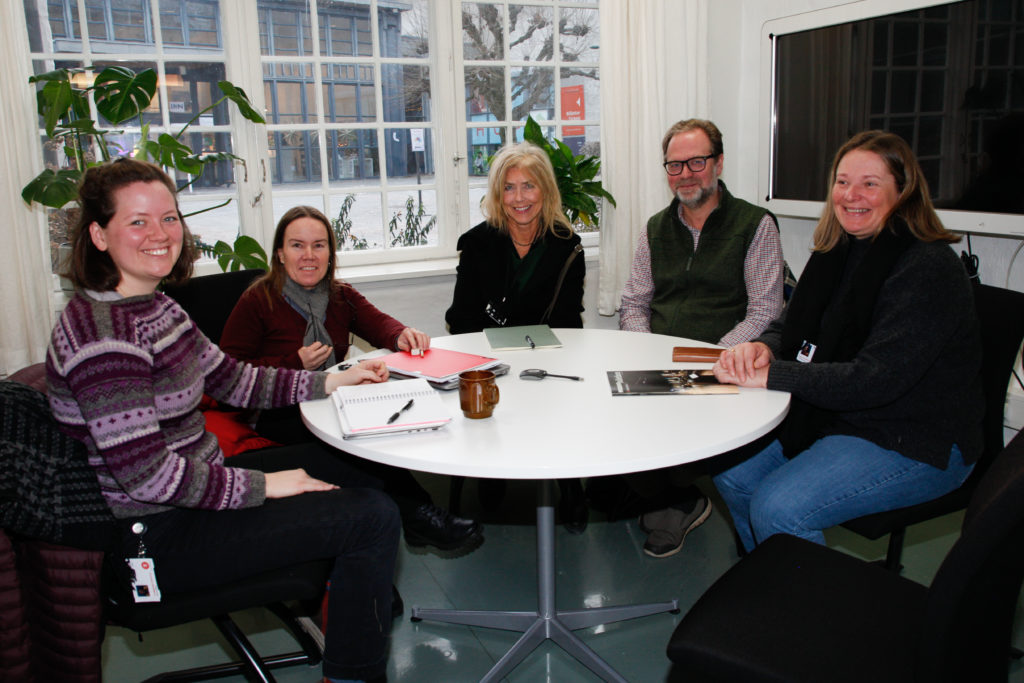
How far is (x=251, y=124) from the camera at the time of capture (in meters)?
A: 3.45

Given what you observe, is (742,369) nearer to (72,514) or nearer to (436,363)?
(436,363)

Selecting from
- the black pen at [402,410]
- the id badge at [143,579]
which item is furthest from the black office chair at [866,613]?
the id badge at [143,579]

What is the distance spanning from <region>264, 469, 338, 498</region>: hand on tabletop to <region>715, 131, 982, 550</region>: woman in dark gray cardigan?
3.17 ft

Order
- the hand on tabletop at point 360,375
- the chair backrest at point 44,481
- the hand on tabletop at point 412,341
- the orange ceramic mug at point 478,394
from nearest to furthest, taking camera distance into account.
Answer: the chair backrest at point 44,481 < the orange ceramic mug at point 478,394 < the hand on tabletop at point 360,375 < the hand on tabletop at point 412,341

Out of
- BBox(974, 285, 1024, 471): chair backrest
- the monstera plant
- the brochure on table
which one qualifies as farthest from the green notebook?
the monstera plant

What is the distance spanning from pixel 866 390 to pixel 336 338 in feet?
5.07

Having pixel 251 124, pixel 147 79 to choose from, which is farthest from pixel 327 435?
pixel 251 124

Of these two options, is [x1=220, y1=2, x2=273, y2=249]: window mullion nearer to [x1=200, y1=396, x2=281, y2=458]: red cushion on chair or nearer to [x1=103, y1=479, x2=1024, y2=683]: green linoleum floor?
[x1=200, y1=396, x2=281, y2=458]: red cushion on chair

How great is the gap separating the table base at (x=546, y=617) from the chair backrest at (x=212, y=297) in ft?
3.55

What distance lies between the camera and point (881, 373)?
1.72m

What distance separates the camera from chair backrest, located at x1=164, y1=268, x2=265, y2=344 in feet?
7.91

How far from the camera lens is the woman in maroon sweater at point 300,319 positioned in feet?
7.53

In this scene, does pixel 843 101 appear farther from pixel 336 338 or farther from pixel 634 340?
pixel 336 338

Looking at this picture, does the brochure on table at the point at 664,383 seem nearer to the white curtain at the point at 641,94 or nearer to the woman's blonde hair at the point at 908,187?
the woman's blonde hair at the point at 908,187
